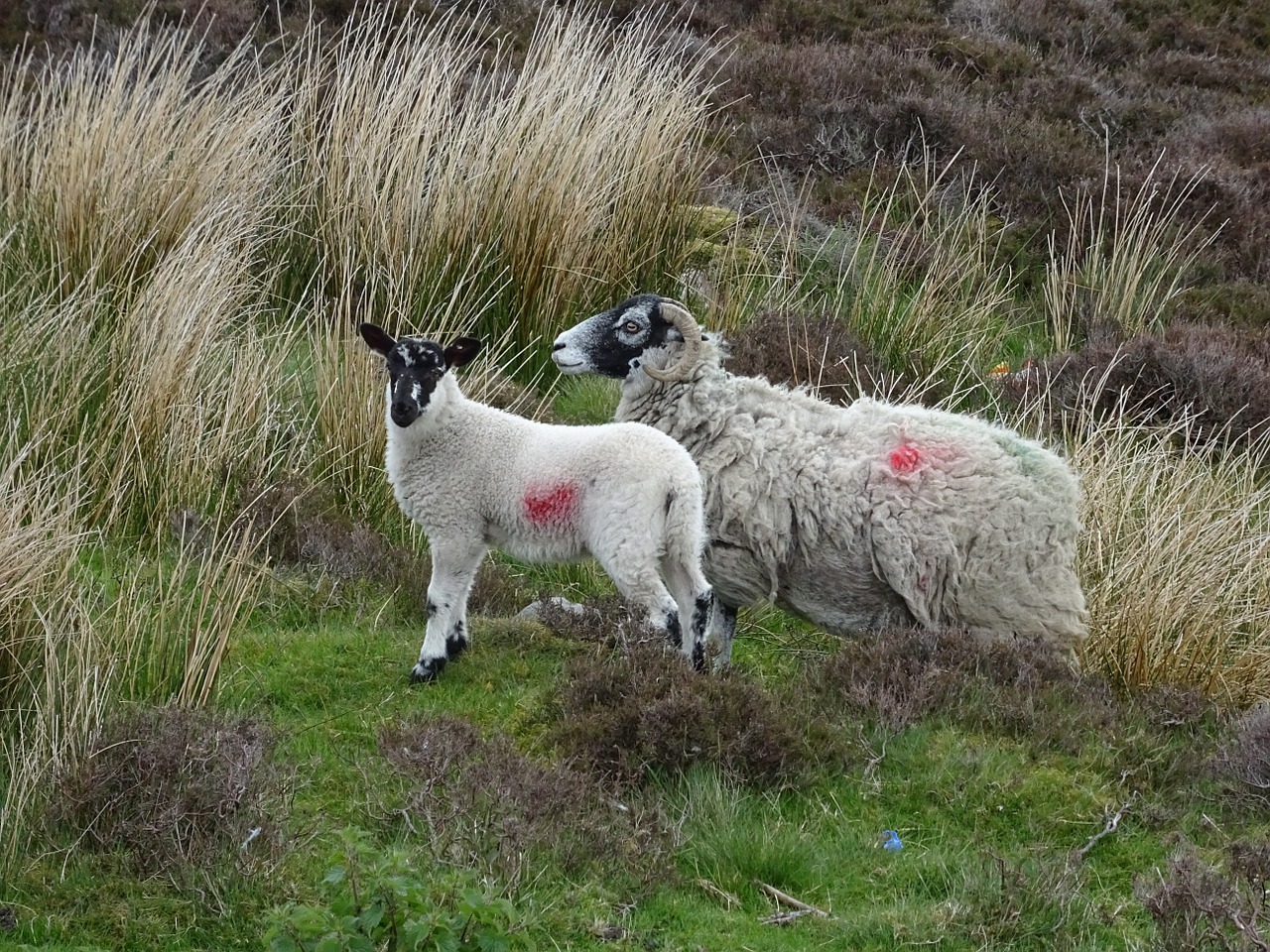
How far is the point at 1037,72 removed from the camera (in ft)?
54.2

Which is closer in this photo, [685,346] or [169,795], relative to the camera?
[169,795]

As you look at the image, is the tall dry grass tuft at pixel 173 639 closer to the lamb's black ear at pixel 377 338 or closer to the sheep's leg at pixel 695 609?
the lamb's black ear at pixel 377 338

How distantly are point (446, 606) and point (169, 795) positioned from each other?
5.28 feet

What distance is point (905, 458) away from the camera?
6.42m

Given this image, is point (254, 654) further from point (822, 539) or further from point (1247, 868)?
point (1247, 868)

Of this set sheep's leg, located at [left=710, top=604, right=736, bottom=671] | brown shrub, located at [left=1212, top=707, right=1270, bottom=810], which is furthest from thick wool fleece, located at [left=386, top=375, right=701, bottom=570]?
brown shrub, located at [left=1212, top=707, right=1270, bottom=810]

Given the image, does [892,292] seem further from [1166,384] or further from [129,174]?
[129,174]

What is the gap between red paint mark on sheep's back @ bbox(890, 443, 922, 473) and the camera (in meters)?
6.40

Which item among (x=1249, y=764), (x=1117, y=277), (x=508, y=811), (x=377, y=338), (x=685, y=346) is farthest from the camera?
(x=1117, y=277)

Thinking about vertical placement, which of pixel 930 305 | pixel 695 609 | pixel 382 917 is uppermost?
pixel 382 917

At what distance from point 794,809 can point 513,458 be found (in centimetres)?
176

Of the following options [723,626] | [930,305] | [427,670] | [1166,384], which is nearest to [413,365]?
[427,670]

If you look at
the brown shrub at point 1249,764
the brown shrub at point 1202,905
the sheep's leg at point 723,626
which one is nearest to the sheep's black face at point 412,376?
the sheep's leg at point 723,626

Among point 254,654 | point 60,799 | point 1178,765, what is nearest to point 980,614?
point 1178,765
